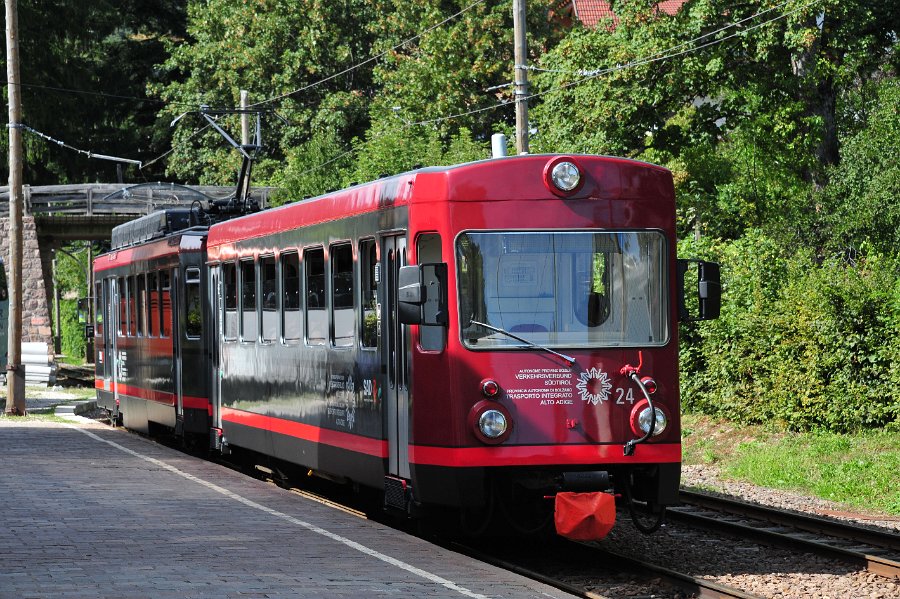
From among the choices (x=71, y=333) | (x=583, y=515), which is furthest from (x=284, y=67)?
(x=583, y=515)

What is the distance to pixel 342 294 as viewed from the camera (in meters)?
12.9

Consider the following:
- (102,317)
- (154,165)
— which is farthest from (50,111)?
(102,317)

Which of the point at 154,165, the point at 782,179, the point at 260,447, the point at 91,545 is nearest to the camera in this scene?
the point at 91,545

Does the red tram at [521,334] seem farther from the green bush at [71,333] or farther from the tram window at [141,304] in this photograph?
the green bush at [71,333]

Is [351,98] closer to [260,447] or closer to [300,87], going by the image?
[300,87]

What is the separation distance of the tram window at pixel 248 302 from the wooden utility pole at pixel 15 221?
13.0 meters

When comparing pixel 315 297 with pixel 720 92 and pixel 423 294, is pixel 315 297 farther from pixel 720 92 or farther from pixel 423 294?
pixel 720 92

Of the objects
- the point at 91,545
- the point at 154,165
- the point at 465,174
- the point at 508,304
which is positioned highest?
the point at 154,165

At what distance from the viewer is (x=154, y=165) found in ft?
216

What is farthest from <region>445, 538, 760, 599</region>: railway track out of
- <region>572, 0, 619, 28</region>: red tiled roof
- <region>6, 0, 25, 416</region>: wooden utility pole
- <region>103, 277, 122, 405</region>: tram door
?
<region>572, 0, 619, 28</region>: red tiled roof

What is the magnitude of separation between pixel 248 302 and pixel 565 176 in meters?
5.86

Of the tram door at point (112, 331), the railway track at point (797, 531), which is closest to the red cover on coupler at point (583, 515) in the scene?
the railway track at point (797, 531)

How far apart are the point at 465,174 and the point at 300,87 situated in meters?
45.5

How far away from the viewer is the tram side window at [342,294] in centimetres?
1273
